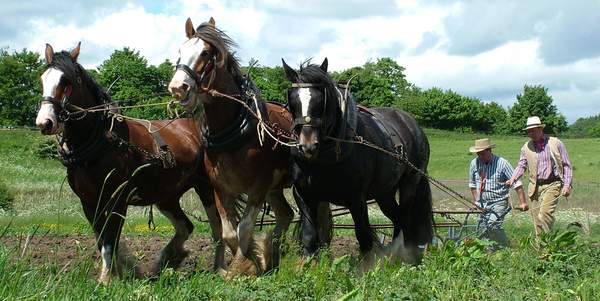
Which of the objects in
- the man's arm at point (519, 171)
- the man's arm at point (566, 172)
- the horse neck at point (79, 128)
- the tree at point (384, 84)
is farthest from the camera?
the tree at point (384, 84)

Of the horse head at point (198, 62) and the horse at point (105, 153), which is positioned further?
the horse at point (105, 153)

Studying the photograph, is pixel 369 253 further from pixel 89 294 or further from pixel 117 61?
pixel 117 61

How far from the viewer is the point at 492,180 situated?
974cm

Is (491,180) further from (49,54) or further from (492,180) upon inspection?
(49,54)

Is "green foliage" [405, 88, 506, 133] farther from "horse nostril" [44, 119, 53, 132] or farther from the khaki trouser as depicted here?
"horse nostril" [44, 119, 53, 132]

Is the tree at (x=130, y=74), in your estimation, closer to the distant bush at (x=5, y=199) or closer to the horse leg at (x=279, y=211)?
the distant bush at (x=5, y=199)

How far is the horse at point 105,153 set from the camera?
6.19 m

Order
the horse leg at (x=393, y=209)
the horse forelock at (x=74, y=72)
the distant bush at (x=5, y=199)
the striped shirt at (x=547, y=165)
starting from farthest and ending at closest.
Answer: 1. the distant bush at (x=5, y=199)
2. the striped shirt at (x=547, y=165)
3. the horse leg at (x=393, y=209)
4. the horse forelock at (x=74, y=72)

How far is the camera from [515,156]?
113 ft

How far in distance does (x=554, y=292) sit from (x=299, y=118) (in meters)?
2.29

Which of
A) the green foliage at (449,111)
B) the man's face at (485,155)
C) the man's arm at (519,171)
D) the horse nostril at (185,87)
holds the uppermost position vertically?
the green foliage at (449,111)

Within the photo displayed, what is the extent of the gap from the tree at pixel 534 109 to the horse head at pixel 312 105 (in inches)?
2928

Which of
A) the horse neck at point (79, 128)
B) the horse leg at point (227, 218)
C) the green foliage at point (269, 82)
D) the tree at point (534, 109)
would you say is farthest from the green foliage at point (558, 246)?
the tree at point (534, 109)

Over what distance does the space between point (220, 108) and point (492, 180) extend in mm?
4526
